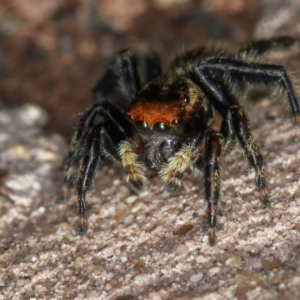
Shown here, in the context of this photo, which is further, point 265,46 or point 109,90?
point 109,90

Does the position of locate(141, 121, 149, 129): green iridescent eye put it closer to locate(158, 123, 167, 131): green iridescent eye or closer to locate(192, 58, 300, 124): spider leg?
locate(158, 123, 167, 131): green iridescent eye

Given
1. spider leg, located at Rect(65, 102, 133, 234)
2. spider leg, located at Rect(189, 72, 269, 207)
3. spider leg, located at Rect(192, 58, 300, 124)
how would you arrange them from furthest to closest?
spider leg, located at Rect(192, 58, 300, 124) → spider leg, located at Rect(65, 102, 133, 234) → spider leg, located at Rect(189, 72, 269, 207)

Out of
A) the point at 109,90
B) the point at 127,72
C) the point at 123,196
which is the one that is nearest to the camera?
the point at 123,196

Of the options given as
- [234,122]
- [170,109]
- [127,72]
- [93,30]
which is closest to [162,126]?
[170,109]

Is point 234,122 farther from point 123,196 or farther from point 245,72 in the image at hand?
point 123,196

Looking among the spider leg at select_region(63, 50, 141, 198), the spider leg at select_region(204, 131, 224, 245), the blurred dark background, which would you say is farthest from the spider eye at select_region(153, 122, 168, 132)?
the blurred dark background

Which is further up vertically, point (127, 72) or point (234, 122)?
point (127, 72)

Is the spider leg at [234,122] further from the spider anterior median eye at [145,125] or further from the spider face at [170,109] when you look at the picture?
the spider anterior median eye at [145,125]
